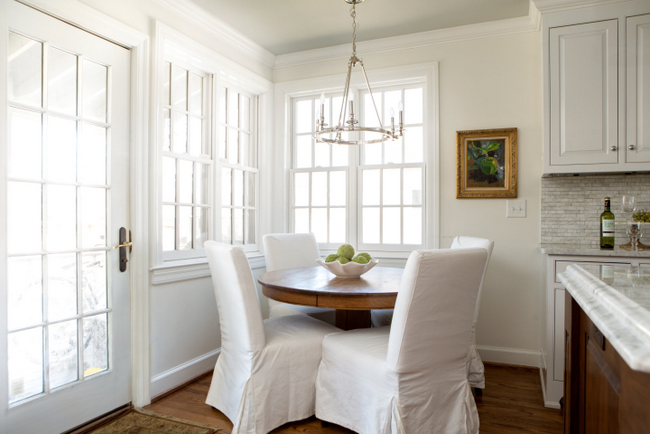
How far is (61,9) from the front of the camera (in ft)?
6.61

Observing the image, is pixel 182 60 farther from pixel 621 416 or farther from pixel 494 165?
pixel 621 416

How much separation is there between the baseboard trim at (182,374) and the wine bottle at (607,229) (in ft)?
8.78

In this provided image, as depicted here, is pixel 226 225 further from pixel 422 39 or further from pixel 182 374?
pixel 422 39

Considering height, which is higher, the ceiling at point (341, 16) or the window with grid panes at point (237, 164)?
the ceiling at point (341, 16)

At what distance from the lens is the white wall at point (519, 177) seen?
9.82 feet

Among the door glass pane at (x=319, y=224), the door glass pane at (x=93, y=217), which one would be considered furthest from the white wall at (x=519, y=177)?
the door glass pane at (x=93, y=217)

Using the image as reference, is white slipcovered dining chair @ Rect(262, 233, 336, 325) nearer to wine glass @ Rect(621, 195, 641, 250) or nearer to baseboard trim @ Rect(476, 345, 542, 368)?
baseboard trim @ Rect(476, 345, 542, 368)

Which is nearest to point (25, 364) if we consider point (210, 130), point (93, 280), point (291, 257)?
point (93, 280)

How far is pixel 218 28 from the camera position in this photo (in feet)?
10.00

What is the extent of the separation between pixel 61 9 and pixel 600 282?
8.05 ft

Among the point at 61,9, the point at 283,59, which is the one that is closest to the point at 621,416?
the point at 61,9

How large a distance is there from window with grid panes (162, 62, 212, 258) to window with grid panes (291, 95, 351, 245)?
37.2 inches

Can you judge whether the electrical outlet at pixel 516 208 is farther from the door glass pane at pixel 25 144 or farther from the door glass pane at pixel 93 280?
the door glass pane at pixel 25 144

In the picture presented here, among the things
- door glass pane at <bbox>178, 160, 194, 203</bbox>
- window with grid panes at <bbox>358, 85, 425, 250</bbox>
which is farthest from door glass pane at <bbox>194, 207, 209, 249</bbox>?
window with grid panes at <bbox>358, 85, 425, 250</bbox>
